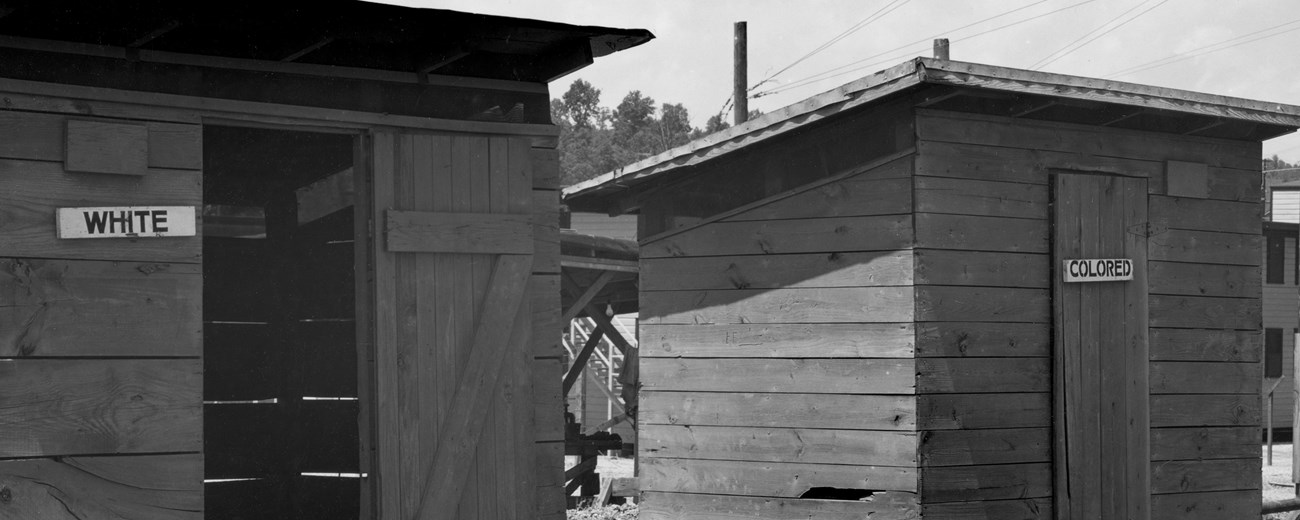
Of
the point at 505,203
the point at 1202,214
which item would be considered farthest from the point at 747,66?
the point at 505,203

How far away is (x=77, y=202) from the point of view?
18.3ft

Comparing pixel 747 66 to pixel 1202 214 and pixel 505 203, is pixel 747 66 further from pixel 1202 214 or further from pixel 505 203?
pixel 505 203

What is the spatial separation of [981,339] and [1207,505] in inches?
85.7

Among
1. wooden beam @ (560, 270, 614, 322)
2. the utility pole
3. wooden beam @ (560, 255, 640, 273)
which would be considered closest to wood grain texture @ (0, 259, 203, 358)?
wooden beam @ (560, 255, 640, 273)

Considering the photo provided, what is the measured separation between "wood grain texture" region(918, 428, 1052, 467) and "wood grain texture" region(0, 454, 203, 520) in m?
4.08

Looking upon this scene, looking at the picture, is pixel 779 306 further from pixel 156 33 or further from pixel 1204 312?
pixel 156 33

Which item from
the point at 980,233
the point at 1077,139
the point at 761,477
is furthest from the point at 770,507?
the point at 1077,139

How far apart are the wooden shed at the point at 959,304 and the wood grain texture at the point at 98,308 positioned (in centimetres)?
364

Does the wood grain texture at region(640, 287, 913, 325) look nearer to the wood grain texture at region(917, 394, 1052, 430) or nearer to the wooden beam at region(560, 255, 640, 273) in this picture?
the wood grain texture at region(917, 394, 1052, 430)

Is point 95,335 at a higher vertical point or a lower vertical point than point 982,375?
higher

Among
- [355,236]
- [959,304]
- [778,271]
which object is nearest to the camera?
[355,236]

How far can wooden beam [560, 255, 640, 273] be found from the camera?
1294 cm

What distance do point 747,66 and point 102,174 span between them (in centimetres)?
1919

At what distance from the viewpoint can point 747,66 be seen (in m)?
24.1
